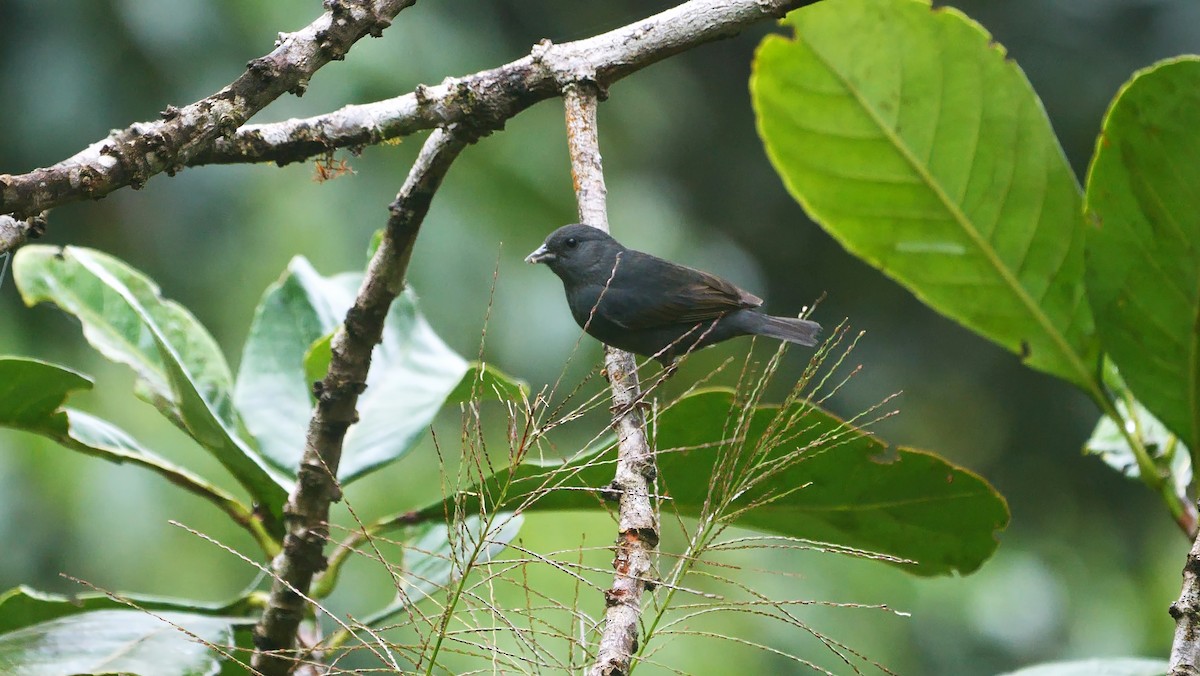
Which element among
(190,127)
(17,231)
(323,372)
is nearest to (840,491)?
(323,372)

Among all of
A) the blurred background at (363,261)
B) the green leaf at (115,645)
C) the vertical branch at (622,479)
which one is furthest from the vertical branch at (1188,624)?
the blurred background at (363,261)

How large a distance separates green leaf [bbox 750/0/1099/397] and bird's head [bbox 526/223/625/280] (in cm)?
68

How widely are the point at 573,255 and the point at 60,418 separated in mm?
1570

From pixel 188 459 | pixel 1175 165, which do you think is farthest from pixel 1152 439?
pixel 188 459

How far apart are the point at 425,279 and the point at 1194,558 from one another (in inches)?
218

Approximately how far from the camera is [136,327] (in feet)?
8.68

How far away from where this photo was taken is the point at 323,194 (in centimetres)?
671

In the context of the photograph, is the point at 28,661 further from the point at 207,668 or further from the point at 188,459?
the point at 188,459

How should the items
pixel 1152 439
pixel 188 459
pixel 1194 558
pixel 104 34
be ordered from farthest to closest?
pixel 104 34, pixel 188 459, pixel 1152 439, pixel 1194 558

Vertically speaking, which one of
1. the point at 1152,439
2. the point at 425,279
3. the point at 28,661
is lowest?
the point at 28,661

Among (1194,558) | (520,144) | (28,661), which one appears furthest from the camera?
(520,144)

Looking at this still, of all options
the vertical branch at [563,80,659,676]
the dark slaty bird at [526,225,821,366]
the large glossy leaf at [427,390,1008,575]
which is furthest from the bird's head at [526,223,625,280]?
the large glossy leaf at [427,390,1008,575]

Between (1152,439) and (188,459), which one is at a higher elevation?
(188,459)

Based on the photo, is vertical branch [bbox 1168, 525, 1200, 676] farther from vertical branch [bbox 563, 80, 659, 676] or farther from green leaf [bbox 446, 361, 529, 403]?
green leaf [bbox 446, 361, 529, 403]
